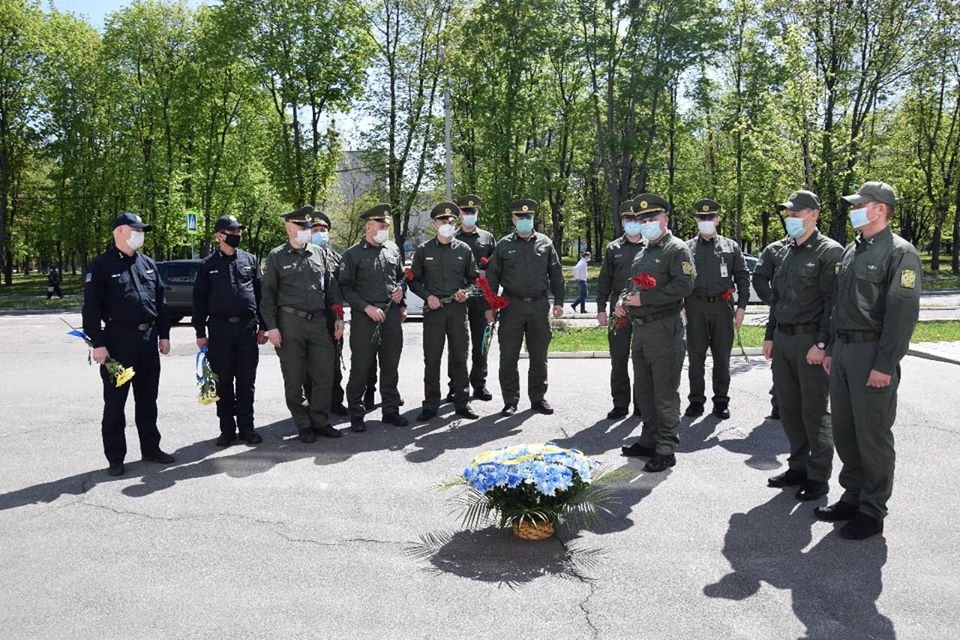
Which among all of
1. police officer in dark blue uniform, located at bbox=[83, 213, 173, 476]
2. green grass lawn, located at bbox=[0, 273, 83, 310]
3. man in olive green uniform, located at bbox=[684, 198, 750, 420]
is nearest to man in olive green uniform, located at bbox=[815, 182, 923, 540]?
man in olive green uniform, located at bbox=[684, 198, 750, 420]

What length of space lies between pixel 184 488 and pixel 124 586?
171cm

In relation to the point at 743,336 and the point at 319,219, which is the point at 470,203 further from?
the point at 743,336

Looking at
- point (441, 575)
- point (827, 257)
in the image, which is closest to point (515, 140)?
point (827, 257)

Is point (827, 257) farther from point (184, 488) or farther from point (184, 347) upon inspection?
point (184, 347)

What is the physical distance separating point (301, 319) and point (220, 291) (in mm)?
757

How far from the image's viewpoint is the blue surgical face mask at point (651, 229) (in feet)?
19.4

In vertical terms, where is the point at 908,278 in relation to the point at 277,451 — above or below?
above

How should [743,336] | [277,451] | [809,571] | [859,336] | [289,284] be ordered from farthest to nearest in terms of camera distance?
[743,336] → [289,284] → [277,451] → [859,336] → [809,571]

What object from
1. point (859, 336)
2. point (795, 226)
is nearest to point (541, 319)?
point (795, 226)

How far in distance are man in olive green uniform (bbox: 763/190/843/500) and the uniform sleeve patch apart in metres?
0.93

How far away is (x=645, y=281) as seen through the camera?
5.75m

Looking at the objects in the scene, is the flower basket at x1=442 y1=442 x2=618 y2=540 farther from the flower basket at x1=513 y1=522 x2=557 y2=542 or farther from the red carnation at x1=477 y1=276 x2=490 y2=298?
the red carnation at x1=477 y1=276 x2=490 y2=298

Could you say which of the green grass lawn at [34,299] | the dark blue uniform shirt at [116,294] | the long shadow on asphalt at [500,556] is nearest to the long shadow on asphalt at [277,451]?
the dark blue uniform shirt at [116,294]

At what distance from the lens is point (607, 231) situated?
5016 centimetres
